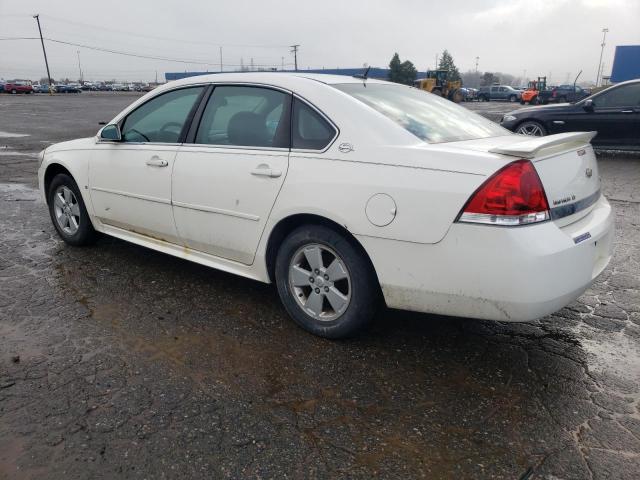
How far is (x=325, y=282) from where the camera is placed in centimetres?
316

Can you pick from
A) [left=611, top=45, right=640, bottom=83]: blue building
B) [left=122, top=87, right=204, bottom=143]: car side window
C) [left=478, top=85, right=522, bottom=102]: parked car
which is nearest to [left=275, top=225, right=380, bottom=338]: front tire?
[left=122, top=87, right=204, bottom=143]: car side window

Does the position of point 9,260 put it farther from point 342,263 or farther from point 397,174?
point 397,174

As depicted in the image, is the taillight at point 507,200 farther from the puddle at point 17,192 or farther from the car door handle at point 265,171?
the puddle at point 17,192

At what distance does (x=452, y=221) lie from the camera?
8.45 feet

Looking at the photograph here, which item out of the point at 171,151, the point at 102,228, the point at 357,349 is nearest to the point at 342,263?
the point at 357,349

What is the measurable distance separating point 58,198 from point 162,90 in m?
1.72

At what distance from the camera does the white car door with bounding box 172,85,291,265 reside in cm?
329

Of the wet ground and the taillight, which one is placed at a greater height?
the taillight

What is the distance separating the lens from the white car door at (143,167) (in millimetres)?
3904

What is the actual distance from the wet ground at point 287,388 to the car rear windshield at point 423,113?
4.12 feet

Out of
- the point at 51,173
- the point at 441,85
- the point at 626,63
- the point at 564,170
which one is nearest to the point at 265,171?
the point at 564,170

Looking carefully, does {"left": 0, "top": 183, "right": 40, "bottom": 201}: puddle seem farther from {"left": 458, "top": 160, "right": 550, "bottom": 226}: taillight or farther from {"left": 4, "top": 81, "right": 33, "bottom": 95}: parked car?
{"left": 4, "top": 81, "right": 33, "bottom": 95}: parked car

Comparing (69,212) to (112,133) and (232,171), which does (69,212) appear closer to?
(112,133)

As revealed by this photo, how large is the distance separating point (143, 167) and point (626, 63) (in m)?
44.9
